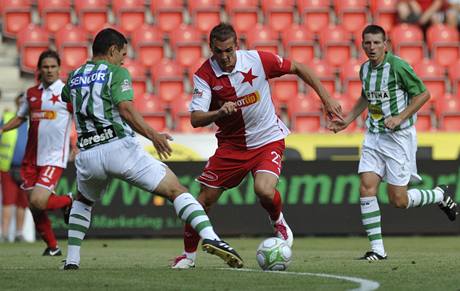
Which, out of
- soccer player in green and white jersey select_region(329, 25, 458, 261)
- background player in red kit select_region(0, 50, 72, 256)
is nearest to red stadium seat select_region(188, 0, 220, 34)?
background player in red kit select_region(0, 50, 72, 256)

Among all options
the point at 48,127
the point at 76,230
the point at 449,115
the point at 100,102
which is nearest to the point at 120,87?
the point at 100,102

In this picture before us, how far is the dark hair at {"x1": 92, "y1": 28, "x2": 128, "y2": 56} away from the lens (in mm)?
9156

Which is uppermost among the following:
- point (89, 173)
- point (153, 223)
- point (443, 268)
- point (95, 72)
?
point (95, 72)

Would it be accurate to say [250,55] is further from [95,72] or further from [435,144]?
[435,144]

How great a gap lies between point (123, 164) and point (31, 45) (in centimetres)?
1356

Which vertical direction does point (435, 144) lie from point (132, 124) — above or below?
below

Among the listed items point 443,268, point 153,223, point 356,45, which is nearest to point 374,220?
point 443,268

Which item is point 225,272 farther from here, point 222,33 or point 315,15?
point 315,15

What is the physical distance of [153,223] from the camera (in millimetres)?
17453

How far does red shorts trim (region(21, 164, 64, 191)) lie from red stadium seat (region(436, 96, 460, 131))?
954cm

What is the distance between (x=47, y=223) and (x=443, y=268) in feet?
18.0

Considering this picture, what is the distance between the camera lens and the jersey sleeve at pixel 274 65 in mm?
10234

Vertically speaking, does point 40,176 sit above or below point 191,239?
above

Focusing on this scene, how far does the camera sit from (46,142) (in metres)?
13.3
